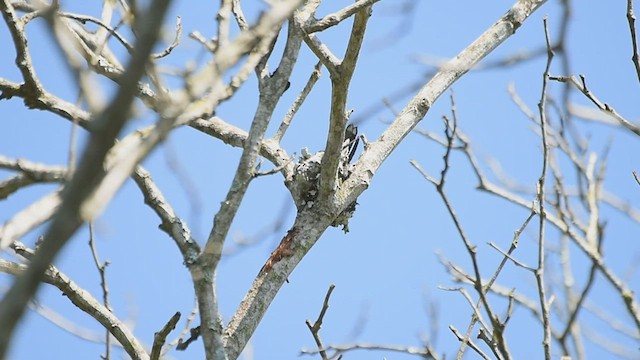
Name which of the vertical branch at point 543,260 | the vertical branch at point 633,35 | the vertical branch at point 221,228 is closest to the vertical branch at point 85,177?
the vertical branch at point 221,228

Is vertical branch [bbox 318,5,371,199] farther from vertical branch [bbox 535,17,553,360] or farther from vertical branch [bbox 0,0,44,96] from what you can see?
vertical branch [bbox 0,0,44,96]

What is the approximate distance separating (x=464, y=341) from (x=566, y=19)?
1.37 metres

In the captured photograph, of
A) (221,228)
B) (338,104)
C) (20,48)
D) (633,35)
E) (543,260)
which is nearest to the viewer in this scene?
(221,228)

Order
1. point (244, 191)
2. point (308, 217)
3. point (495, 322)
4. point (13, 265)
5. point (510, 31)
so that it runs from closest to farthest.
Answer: point (495, 322) < point (244, 191) < point (13, 265) < point (308, 217) < point (510, 31)

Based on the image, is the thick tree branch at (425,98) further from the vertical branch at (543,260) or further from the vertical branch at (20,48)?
the vertical branch at (20,48)

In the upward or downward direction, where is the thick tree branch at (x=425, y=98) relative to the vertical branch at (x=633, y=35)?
upward

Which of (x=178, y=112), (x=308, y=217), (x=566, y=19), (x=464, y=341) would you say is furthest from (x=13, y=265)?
(x=566, y=19)

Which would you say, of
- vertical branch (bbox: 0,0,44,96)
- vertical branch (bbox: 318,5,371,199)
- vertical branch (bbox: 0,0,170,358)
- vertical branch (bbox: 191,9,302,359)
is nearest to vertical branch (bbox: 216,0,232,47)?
vertical branch (bbox: 191,9,302,359)

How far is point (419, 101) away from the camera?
3.63 m

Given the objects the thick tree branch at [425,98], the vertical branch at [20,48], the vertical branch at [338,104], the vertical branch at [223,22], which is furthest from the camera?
the thick tree branch at [425,98]

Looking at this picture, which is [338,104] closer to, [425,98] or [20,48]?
[425,98]

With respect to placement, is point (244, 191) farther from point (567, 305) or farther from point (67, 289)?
point (67, 289)

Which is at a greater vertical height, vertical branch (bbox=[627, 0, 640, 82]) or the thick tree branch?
the thick tree branch

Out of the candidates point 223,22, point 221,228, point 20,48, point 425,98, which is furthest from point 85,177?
point 425,98
